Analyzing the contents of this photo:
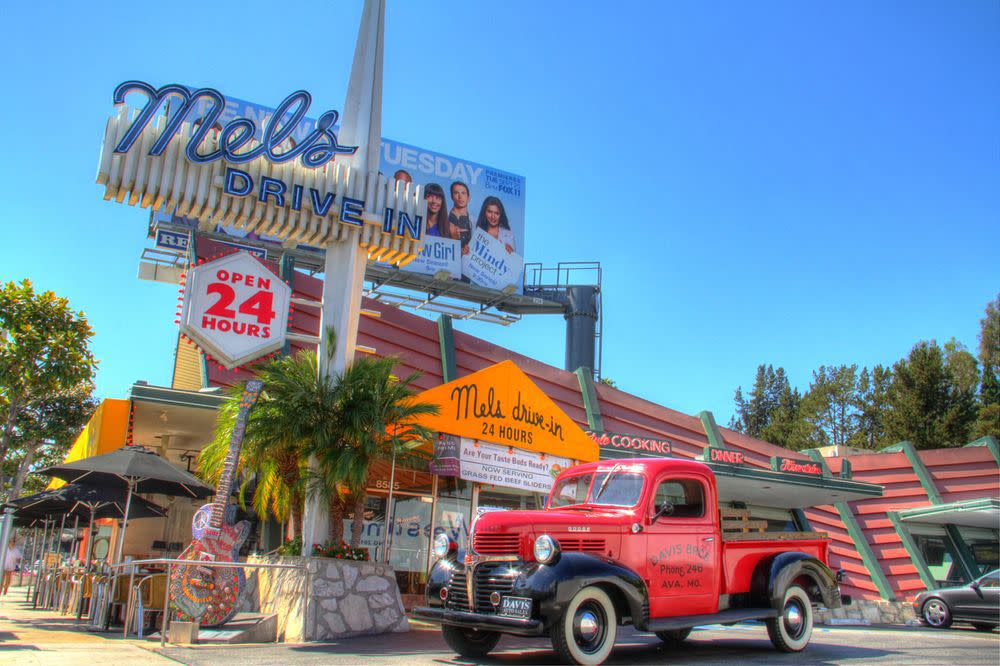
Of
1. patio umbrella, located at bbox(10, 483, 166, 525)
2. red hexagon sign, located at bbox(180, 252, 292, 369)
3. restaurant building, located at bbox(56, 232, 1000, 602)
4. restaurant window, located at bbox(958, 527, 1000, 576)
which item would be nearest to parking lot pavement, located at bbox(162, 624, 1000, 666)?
restaurant building, located at bbox(56, 232, 1000, 602)

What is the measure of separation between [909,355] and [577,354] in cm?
2125

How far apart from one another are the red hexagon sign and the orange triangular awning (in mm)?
3318

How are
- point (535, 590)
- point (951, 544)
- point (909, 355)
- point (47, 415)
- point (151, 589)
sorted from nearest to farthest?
point (535, 590) → point (151, 589) → point (951, 544) → point (47, 415) → point (909, 355)

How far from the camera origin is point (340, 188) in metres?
14.4

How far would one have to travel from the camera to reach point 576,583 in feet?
25.0

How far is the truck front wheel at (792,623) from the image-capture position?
378 inches

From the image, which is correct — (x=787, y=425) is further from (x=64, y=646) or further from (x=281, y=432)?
(x=64, y=646)

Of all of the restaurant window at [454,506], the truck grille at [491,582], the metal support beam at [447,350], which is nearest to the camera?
the truck grille at [491,582]

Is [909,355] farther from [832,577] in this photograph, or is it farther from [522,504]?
[832,577]

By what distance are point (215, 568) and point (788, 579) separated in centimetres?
699

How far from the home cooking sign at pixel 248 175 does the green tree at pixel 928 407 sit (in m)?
37.4

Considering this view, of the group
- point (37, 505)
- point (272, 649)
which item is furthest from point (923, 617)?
point (37, 505)

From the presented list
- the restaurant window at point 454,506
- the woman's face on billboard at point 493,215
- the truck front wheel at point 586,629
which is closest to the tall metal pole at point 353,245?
the restaurant window at point 454,506

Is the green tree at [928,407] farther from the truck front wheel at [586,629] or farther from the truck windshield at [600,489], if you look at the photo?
the truck front wheel at [586,629]
